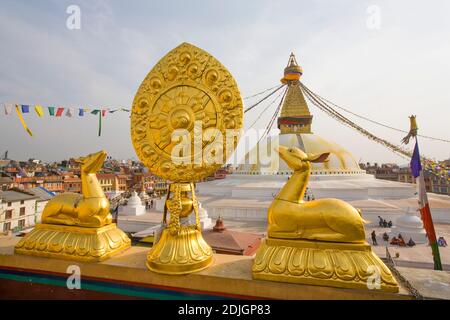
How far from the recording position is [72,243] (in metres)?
3.29

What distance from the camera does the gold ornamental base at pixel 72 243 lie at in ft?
10.5

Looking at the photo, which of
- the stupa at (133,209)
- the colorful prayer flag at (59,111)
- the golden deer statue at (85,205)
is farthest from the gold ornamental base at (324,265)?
the stupa at (133,209)

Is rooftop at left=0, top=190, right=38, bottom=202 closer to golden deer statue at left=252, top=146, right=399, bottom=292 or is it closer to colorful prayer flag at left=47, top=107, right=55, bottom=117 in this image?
colorful prayer flag at left=47, top=107, right=55, bottom=117

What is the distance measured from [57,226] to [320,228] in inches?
139

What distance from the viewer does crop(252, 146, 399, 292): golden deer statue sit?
2.46 m

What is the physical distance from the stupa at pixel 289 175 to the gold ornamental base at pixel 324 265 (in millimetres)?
8400

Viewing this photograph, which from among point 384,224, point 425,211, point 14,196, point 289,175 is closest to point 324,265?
point 425,211

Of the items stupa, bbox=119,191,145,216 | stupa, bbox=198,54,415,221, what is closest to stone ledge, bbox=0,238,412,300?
stupa, bbox=198,54,415,221

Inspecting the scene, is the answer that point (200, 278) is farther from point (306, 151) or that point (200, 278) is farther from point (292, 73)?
point (292, 73)

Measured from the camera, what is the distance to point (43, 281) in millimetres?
3277

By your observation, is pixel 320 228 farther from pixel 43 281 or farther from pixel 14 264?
pixel 14 264

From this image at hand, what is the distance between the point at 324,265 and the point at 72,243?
3.13 meters

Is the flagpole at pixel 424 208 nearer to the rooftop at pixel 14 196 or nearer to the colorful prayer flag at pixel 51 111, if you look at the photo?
the colorful prayer flag at pixel 51 111

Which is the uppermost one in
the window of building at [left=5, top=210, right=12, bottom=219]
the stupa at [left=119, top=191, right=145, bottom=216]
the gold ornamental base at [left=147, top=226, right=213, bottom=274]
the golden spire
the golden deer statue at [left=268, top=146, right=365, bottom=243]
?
the golden spire
